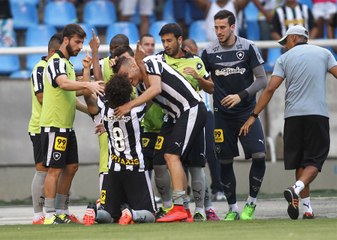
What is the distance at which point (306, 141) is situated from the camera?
550 inches

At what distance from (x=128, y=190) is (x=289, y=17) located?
23.6 ft

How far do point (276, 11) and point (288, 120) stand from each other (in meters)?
5.92

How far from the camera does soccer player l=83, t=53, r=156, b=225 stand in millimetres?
13156

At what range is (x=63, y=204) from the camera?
14375mm

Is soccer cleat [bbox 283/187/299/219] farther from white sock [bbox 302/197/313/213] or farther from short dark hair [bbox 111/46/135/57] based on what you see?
short dark hair [bbox 111/46/135/57]

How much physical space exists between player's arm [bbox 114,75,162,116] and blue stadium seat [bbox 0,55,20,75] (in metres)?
5.90

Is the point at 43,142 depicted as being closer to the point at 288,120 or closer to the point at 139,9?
the point at 288,120

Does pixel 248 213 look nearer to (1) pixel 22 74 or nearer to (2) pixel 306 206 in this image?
(2) pixel 306 206

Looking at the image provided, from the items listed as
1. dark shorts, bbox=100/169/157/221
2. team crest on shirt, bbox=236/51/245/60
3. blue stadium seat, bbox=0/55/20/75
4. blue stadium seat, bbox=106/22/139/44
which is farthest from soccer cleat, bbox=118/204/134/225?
blue stadium seat, bbox=106/22/139/44

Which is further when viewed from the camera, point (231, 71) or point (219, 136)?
point (219, 136)

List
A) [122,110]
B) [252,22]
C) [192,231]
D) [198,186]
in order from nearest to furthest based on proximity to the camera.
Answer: [192,231] < [122,110] < [198,186] < [252,22]

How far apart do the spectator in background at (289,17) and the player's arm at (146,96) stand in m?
6.62

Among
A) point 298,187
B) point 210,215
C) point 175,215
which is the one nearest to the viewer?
point 175,215

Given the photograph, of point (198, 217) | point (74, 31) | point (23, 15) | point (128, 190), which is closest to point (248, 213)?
point (198, 217)
